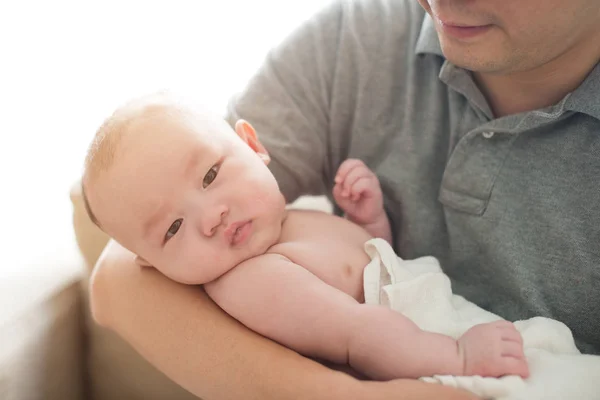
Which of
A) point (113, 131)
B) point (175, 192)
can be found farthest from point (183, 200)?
point (113, 131)

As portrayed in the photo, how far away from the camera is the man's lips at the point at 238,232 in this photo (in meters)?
0.95

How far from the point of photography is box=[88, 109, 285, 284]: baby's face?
926mm

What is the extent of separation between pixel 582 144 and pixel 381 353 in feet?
1.55

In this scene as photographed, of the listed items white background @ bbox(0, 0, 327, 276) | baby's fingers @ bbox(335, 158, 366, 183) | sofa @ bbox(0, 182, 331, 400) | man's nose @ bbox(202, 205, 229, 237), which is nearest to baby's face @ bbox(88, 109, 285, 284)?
man's nose @ bbox(202, 205, 229, 237)

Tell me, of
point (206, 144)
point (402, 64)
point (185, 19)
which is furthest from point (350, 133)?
point (185, 19)

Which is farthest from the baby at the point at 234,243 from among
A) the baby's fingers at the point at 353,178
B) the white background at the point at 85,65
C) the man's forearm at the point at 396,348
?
the white background at the point at 85,65

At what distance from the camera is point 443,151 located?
1.15 meters

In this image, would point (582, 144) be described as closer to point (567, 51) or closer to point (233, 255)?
point (567, 51)

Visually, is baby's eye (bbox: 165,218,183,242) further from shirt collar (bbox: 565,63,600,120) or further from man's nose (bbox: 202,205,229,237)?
shirt collar (bbox: 565,63,600,120)

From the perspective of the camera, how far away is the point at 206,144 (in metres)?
0.96

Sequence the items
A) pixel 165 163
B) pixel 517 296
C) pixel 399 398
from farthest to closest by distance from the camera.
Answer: pixel 517 296 → pixel 165 163 → pixel 399 398

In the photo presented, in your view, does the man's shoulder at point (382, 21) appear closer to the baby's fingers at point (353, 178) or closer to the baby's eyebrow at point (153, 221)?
the baby's fingers at point (353, 178)

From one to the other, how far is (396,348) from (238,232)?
1.01 feet

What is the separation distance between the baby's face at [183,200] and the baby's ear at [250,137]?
0.32ft
